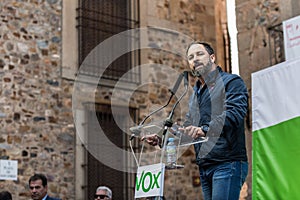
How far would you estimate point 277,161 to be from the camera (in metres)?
4.49

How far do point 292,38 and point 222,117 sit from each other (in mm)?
5303

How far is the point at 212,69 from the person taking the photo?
133 inches

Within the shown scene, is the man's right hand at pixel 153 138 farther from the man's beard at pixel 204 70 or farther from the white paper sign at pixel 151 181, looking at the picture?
the man's beard at pixel 204 70

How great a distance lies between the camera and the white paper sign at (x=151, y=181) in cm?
303

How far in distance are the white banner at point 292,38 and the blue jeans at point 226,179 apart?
16.5ft

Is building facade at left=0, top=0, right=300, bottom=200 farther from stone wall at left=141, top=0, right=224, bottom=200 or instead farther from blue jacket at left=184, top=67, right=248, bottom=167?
blue jacket at left=184, top=67, right=248, bottom=167

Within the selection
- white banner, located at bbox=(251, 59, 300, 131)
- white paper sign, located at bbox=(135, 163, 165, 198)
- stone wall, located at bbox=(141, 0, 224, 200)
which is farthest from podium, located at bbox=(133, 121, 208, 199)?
stone wall, located at bbox=(141, 0, 224, 200)

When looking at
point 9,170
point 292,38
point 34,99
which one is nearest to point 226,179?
point 292,38

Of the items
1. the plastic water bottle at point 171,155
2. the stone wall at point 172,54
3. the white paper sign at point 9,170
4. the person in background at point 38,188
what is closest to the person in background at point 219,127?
the plastic water bottle at point 171,155

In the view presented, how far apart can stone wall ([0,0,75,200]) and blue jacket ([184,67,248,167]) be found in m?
6.11

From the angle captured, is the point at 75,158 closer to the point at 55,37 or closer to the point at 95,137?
the point at 95,137

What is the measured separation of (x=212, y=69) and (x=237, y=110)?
0.95 ft

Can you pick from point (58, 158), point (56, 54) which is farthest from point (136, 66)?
point (58, 158)

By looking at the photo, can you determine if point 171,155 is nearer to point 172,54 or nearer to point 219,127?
point 219,127
